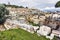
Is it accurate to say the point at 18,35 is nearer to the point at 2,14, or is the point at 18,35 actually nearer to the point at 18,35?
the point at 18,35

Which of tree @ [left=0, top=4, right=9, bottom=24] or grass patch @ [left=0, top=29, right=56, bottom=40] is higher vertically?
tree @ [left=0, top=4, right=9, bottom=24]

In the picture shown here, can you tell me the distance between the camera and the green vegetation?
1380cm

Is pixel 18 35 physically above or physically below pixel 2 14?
below

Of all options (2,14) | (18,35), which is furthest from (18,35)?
(2,14)

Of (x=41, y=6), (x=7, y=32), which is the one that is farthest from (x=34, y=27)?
(x=41, y=6)

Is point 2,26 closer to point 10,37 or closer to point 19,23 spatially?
point 19,23

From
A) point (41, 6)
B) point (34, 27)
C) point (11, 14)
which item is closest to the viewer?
point (34, 27)

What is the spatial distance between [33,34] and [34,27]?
1.34m

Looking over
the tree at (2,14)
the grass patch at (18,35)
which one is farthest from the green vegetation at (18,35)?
the tree at (2,14)

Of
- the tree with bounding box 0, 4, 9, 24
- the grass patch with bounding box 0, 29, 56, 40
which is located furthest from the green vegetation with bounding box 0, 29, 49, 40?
the tree with bounding box 0, 4, 9, 24

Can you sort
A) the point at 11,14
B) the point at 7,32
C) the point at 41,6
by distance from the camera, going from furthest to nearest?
the point at 41,6, the point at 11,14, the point at 7,32

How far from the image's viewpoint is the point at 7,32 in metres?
14.8

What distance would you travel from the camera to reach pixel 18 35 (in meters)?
14.3

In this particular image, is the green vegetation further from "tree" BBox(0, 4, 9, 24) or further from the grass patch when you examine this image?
"tree" BBox(0, 4, 9, 24)
